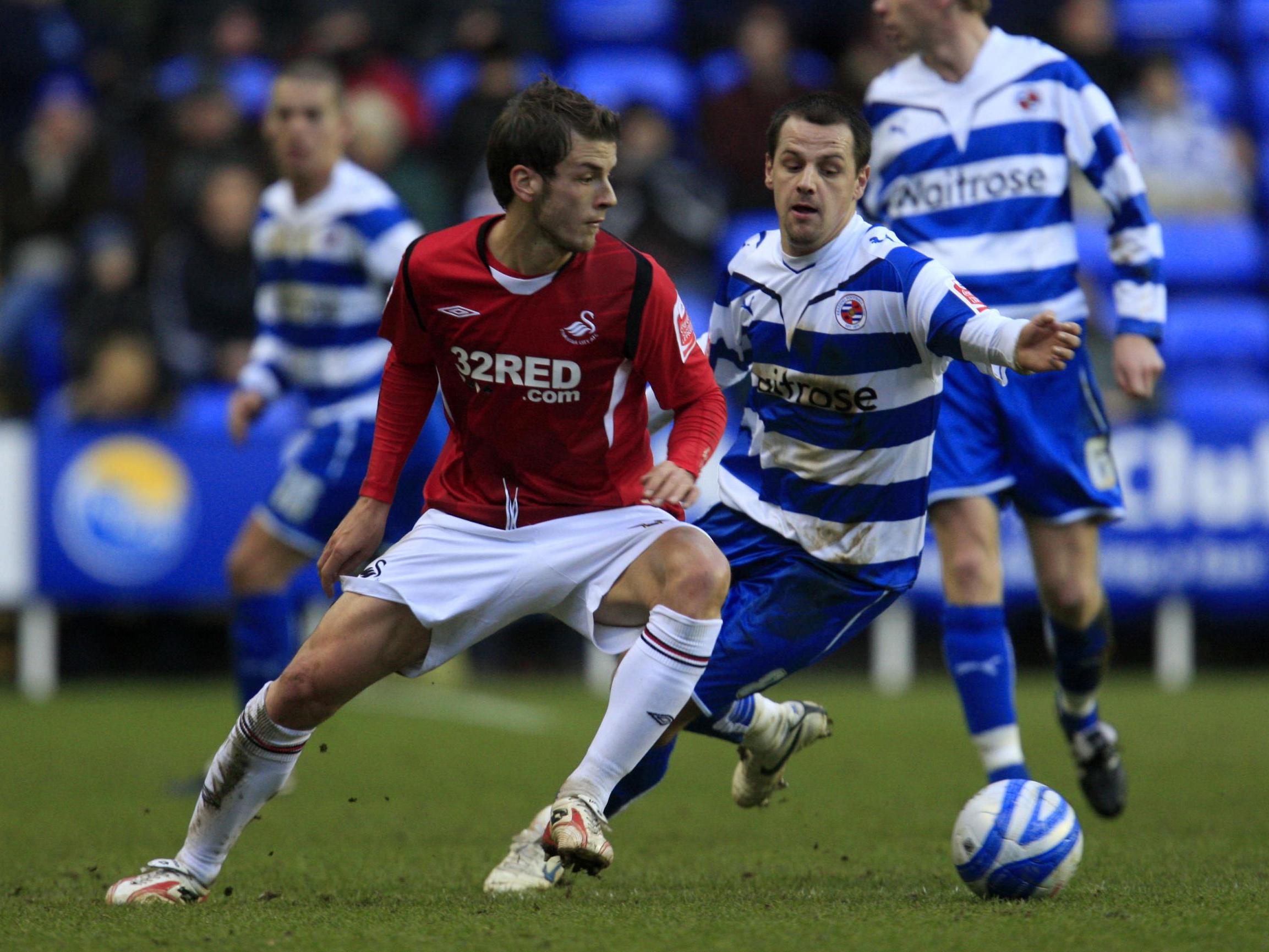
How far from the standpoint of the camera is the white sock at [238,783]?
4.09 meters

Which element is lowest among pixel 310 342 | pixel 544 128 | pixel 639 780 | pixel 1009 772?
pixel 1009 772

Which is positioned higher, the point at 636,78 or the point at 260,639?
the point at 636,78

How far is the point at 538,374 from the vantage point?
164 inches

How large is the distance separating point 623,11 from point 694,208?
347cm

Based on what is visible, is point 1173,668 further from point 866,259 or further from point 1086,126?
point 866,259

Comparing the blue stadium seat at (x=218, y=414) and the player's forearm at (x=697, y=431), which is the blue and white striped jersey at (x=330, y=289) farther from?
the blue stadium seat at (x=218, y=414)

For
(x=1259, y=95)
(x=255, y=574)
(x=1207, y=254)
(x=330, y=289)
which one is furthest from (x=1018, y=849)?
(x=1259, y=95)

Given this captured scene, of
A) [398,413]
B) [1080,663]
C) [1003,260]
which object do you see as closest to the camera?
[398,413]

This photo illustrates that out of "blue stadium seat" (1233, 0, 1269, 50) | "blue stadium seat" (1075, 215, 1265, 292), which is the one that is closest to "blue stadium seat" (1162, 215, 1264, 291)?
"blue stadium seat" (1075, 215, 1265, 292)

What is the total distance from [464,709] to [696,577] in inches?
215

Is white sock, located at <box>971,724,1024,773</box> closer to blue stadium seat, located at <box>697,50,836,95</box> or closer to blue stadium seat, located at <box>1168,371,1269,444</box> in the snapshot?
blue stadium seat, located at <box>1168,371,1269,444</box>

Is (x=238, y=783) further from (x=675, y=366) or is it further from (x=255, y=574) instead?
(x=255, y=574)

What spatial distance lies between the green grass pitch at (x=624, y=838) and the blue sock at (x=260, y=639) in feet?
1.49

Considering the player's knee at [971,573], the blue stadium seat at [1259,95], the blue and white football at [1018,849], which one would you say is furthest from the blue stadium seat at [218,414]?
the blue stadium seat at [1259,95]
